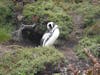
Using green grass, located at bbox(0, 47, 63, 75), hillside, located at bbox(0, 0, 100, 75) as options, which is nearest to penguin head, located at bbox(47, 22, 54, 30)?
hillside, located at bbox(0, 0, 100, 75)

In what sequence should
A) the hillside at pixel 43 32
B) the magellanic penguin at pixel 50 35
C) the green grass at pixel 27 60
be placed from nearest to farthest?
the green grass at pixel 27 60
the hillside at pixel 43 32
the magellanic penguin at pixel 50 35

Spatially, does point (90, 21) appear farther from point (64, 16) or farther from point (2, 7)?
point (2, 7)

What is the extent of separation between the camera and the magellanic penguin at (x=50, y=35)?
25.4 ft

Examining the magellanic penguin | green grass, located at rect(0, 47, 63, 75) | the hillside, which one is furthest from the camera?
the magellanic penguin

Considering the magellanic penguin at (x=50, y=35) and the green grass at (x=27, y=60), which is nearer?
the green grass at (x=27, y=60)

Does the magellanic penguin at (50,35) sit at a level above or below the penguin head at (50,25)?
below

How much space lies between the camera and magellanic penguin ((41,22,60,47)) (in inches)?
304

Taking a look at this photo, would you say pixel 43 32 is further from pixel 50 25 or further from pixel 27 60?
pixel 27 60

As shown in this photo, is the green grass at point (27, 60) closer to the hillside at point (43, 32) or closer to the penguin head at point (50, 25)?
Answer: the hillside at point (43, 32)

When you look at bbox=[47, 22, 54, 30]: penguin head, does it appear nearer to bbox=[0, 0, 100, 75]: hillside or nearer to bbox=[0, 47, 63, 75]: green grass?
bbox=[0, 0, 100, 75]: hillside

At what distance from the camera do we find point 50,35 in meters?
7.83

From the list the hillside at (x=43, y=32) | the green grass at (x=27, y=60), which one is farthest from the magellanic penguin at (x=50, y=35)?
the green grass at (x=27, y=60)

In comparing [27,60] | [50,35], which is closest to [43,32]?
[50,35]

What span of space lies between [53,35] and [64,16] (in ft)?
2.63
